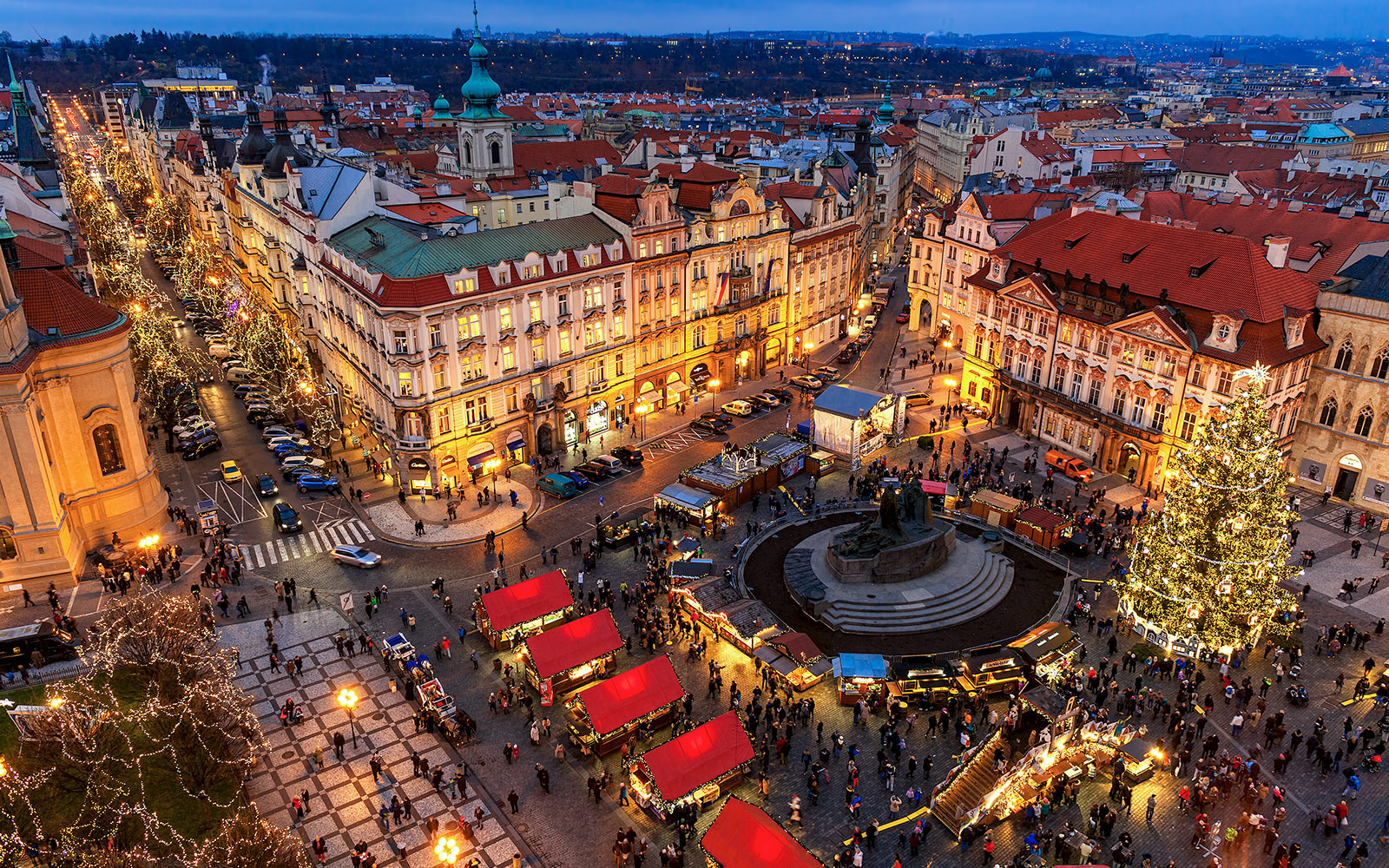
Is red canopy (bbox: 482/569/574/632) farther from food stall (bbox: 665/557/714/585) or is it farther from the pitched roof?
the pitched roof

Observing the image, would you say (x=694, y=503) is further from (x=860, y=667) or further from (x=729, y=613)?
(x=860, y=667)

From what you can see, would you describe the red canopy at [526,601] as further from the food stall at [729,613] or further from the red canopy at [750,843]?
the red canopy at [750,843]

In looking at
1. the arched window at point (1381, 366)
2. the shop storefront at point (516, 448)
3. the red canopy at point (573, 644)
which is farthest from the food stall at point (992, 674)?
the shop storefront at point (516, 448)

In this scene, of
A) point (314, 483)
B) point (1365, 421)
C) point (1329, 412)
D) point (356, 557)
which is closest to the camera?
point (356, 557)

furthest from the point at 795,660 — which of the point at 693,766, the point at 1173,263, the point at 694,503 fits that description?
the point at 1173,263

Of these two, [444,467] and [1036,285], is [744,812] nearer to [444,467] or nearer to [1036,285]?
[444,467]
